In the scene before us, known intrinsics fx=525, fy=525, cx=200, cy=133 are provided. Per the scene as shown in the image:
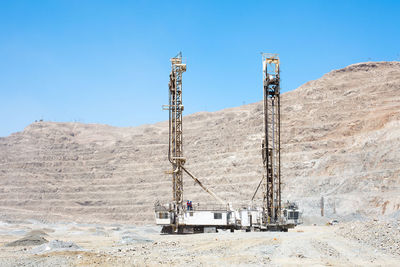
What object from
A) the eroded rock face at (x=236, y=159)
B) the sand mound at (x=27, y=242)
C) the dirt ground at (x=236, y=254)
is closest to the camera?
the dirt ground at (x=236, y=254)

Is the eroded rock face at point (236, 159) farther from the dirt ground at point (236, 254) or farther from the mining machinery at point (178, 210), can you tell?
the dirt ground at point (236, 254)

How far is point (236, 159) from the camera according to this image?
7831 cm

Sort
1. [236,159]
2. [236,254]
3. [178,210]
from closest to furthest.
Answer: [236,254] < [178,210] < [236,159]

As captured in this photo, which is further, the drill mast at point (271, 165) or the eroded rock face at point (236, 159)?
the eroded rock face at point (236, 159)

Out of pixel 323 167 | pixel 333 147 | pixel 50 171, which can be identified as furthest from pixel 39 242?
pixel 50 171

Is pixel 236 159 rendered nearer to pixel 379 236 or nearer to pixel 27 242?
pixel 27 242

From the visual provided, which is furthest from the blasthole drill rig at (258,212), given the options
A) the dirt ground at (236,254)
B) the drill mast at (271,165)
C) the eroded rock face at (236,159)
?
the eroded rock face at (236,159)

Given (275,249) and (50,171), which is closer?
(275,249)

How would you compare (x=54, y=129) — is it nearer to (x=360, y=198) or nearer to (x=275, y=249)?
(x=360, y=198)

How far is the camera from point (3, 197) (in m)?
89.7

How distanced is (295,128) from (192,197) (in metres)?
19.2

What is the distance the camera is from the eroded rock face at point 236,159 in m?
58.3

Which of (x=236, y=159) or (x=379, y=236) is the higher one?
(x=236, y=159)

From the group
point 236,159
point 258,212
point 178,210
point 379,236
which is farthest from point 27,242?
point 236,159
